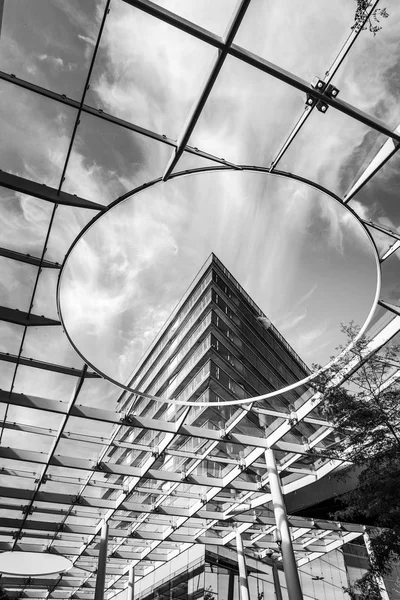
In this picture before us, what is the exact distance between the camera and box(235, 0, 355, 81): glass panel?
763 centimetres

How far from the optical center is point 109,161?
991 cm

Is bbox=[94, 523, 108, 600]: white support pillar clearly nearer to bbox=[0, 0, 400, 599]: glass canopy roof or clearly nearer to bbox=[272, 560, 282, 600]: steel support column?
bbox=[0, 0, 400, 599]: glass canopy roof

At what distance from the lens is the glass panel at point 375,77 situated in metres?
8.39

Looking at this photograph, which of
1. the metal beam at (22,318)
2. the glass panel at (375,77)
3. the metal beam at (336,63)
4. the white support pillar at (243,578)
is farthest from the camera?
the white support pillar at (243,578)

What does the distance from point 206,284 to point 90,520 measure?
1876 centimetres

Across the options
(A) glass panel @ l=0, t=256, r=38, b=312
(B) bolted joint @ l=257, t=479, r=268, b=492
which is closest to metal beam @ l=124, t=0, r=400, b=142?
(A) glass panel @ l=0, t=256, r=38, b=312

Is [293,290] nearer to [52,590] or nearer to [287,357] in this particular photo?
[287,357]

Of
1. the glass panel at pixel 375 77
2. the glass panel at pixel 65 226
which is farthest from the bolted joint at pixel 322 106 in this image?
the glass panel at pixel 65 226

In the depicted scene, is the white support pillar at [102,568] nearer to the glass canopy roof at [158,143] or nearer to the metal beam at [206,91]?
the glass canopy roof at [158,143]

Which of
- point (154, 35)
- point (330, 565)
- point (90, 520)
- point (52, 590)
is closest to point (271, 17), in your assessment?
point (154, 35)

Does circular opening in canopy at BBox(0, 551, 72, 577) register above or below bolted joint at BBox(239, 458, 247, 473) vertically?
below

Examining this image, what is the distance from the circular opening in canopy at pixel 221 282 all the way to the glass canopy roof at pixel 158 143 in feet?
2.59

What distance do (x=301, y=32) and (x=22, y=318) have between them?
33.7 ft

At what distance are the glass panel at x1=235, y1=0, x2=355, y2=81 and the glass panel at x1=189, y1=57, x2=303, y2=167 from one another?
20.3 inches
